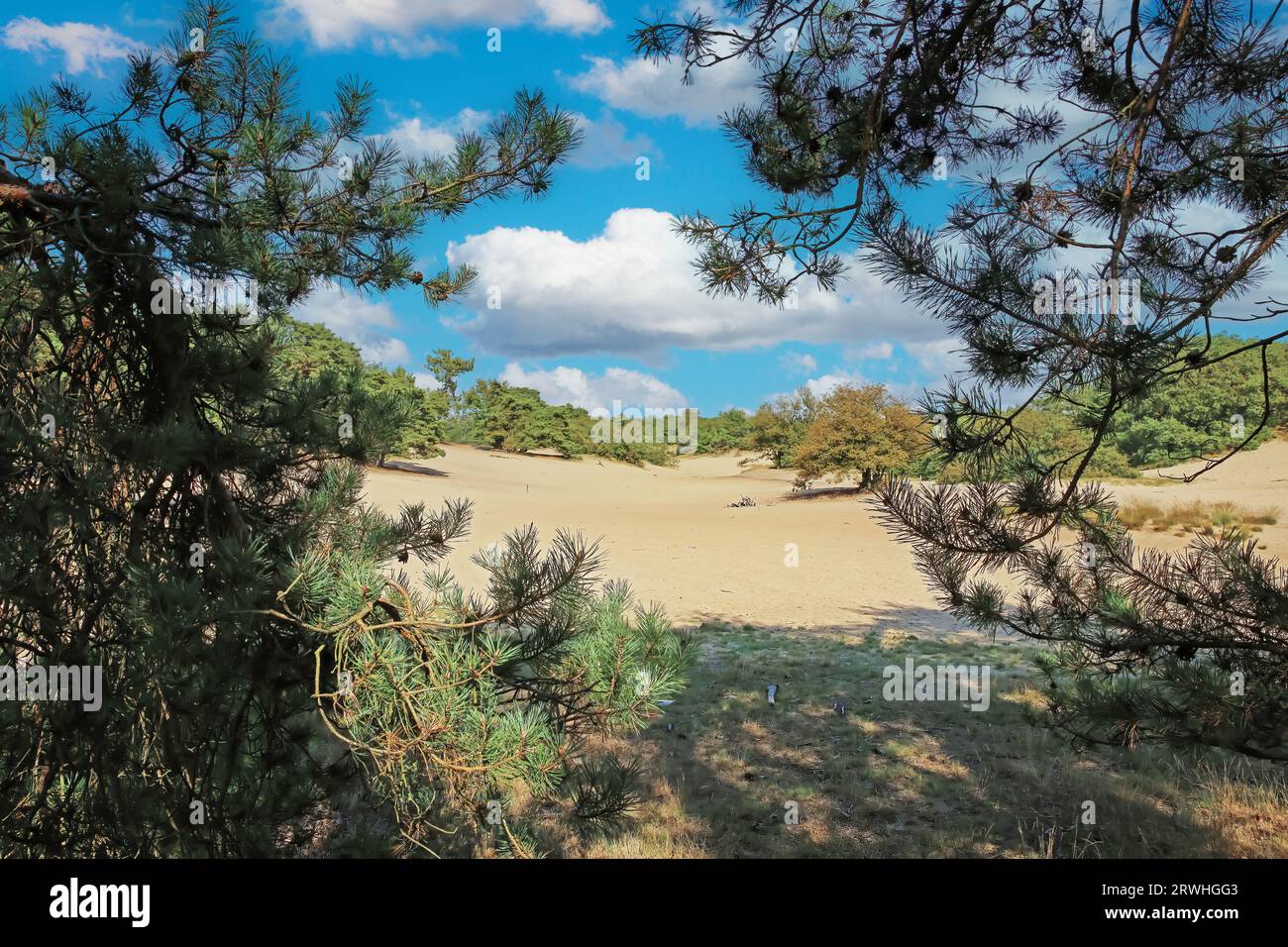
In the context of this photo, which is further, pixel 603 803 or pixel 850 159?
pixel 850 159

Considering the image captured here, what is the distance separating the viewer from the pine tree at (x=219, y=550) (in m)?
2.01

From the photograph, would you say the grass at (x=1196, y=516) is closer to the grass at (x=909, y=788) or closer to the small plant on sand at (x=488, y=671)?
the grass at (x=909, y=788)

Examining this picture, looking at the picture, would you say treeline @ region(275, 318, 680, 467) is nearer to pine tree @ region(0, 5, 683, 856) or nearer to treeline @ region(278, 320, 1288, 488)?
treeline @ region(278, 320, 1288, 488)

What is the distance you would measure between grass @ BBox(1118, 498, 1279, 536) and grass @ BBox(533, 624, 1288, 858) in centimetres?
1230

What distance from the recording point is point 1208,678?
115 inches

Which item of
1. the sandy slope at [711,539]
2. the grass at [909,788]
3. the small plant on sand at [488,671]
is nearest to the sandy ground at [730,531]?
the sandy slope at [711,539]

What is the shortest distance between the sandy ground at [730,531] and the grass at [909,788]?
1646mm

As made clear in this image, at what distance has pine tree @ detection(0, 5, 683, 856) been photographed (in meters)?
2.01

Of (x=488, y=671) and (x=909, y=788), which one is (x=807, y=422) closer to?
(x=909, y=788)

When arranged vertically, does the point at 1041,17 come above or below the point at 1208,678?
above
